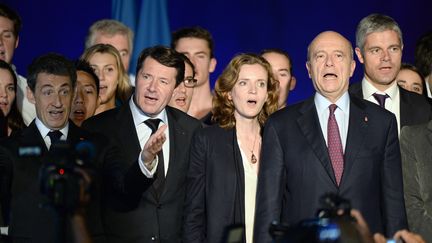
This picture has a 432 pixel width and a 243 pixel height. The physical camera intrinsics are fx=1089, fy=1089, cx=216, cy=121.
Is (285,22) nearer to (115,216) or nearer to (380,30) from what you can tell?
(380,30)

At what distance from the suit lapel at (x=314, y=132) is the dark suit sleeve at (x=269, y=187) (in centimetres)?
14

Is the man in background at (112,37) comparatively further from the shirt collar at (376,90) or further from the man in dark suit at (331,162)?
the man in dark suit at (331,162)

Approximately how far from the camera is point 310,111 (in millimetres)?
5039

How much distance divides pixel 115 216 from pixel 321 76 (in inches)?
45.8

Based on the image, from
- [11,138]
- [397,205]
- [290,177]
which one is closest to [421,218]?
[397,205]

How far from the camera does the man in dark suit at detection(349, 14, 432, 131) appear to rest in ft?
18.3

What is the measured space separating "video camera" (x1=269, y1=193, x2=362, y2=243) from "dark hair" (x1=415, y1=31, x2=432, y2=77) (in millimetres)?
3194

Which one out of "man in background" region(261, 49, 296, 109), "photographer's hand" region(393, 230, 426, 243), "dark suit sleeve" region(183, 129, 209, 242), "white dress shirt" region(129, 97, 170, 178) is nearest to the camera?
"photographer's hand" region(393, 230, 426, 243)

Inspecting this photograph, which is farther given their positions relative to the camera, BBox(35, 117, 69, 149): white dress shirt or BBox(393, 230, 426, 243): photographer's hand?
BBox(35, 117, 69, 149): white dress shirt

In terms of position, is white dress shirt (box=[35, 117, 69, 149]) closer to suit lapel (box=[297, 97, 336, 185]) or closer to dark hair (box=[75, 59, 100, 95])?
dark hair (box=[75, 59, 100, 95])

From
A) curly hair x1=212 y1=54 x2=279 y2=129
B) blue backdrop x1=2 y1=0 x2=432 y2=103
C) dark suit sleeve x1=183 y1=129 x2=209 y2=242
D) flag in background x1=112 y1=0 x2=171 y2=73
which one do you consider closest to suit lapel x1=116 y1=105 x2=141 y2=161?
dark suit sleeve x1=183 y1=129 x2=209 y2=242

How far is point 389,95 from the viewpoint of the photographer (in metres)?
5.65

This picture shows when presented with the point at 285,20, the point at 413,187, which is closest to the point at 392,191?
the point at 413,187

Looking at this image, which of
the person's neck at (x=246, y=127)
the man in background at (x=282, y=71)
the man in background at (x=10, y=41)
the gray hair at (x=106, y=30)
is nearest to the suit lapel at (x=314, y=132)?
Answer: the person's neck at (x=246, y=127)
